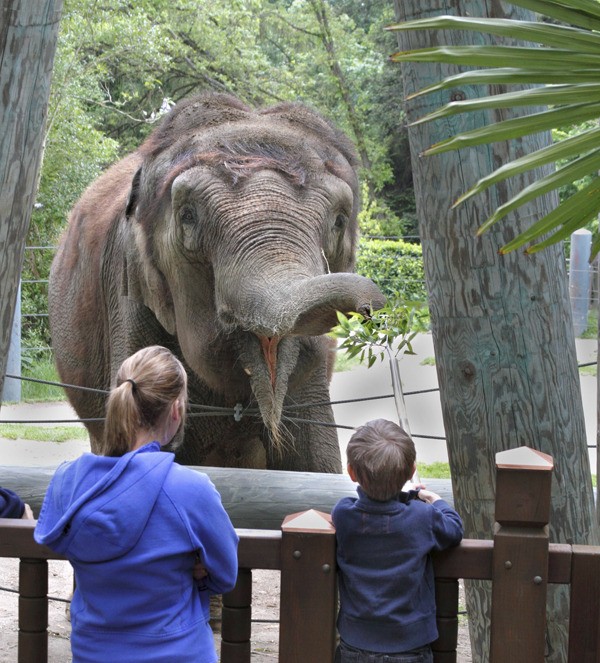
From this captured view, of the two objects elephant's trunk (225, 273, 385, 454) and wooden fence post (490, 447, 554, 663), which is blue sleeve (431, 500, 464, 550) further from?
elephant's trunk (225, 273, 385, 454)

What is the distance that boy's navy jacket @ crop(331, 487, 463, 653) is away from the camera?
8.05 ft

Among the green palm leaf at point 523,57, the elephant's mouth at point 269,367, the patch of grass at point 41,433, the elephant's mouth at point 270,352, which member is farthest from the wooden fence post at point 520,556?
the patch of grass at point 41,433

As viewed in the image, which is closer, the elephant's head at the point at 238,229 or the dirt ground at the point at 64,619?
the elephant's head at the point at 238,229

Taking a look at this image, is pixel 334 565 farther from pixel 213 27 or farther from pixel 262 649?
pixel 213 27

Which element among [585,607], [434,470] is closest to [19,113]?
[585,607]

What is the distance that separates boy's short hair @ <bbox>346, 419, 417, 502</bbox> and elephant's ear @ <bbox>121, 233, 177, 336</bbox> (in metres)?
3.12

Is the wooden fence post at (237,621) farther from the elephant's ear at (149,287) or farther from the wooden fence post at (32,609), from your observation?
the elephant's ear at (149,287)

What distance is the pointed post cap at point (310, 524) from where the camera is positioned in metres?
2.42

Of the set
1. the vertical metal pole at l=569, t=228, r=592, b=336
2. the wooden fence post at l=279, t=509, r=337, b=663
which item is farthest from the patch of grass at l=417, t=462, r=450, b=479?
the wooden fence post at l=279, t=509, r=337, b=663

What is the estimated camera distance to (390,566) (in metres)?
2.48

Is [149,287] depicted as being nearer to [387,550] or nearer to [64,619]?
[64,619]

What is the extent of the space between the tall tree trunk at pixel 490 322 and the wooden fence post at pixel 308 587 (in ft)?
2.01

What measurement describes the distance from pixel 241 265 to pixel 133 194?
1.24 metres

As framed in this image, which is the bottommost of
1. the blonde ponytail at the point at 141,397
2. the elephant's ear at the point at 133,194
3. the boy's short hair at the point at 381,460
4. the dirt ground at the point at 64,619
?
the dirt ground at the point at 64,619
